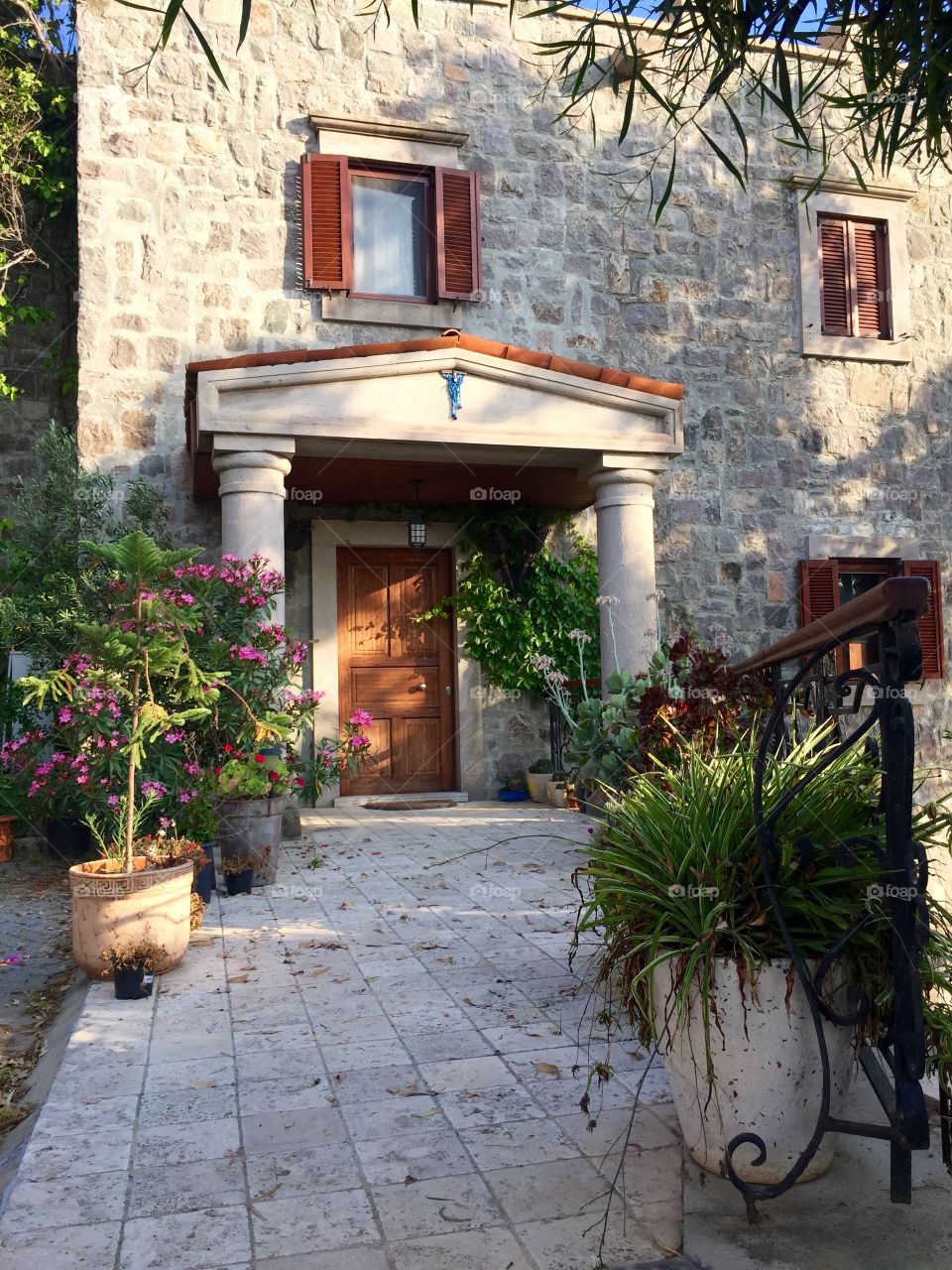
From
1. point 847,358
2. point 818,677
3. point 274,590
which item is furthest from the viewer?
point 847,358

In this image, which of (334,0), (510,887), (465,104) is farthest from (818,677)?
(334,0)

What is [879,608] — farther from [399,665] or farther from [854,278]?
[854,278]

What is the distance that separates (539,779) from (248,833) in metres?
3.81

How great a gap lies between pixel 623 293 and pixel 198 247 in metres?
3.83

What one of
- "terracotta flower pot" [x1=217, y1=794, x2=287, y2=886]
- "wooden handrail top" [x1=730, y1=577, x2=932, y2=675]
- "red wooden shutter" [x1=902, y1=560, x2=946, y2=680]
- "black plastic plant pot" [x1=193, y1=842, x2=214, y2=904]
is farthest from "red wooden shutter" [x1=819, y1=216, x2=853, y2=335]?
"wooden handrail top" [x1=730, y1=577, x2=932, y2=675]

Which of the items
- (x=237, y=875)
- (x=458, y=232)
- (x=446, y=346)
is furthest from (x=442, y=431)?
(x=237, y=875)

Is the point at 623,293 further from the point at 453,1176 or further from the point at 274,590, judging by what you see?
the point at 453,1176

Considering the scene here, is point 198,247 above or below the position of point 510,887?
above

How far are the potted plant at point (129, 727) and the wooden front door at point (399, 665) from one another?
12.9ft

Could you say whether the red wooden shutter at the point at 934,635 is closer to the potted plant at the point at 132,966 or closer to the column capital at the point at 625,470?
the column capital at the point at 625,470

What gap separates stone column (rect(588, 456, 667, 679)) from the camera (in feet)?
24.6

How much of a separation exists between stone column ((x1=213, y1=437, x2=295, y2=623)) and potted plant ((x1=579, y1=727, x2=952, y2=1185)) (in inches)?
185

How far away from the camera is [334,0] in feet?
29.1

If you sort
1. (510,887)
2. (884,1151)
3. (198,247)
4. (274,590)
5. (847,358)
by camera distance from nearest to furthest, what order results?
(884,1151)
(510,887)
(274,590)
(198,247)
(847,358)
